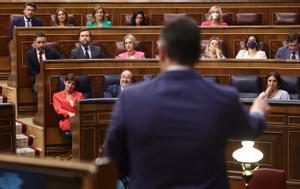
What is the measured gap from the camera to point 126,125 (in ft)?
6.71

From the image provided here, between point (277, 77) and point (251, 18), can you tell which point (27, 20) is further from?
point (277, 77)

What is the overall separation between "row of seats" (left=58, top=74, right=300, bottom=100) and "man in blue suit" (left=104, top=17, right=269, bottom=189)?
4.96m

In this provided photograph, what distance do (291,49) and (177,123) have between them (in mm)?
6270

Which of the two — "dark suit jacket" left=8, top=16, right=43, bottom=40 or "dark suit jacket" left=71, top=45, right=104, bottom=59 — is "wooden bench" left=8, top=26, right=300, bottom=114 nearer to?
"dark suit jacket" left=71, top=45, right=104, bottom=59

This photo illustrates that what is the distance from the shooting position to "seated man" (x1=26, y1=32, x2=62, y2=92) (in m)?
7.91

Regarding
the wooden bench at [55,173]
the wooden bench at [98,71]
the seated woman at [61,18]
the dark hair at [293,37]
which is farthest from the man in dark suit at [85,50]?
the wooden bench at [55,173]

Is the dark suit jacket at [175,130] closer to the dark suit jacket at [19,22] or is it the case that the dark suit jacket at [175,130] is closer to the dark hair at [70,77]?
the dark hair at [70,77]

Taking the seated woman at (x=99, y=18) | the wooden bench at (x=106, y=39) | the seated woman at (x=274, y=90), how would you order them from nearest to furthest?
1. the seated woman at (x=274, y=90)
2. the wooden bench at (x=106, y=39)
3. the seated woman at (x=99, y=18)

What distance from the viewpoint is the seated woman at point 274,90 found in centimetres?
667

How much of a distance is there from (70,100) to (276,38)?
9.52ft

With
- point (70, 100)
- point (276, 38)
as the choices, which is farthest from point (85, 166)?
point (276, 38)

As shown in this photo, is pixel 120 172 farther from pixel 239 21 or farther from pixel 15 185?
pixel 239 21

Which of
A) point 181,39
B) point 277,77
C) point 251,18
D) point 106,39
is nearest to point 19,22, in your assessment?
point 106,39

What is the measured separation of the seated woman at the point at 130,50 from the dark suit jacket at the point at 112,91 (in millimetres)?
960
